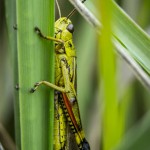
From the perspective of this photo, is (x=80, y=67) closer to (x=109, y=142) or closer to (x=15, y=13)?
(x=15, y=13)

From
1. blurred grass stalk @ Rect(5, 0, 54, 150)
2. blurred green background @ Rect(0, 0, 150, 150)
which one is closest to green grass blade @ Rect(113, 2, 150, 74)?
blurred grass stalk @ Rect(5, 0, 54, 150)

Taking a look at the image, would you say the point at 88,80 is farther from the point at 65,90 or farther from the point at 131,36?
the point at 131,36

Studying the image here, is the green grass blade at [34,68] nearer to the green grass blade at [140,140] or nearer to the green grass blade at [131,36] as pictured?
the green grass blade at [131,36]

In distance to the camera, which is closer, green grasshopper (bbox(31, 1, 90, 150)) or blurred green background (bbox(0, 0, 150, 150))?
green grasshopper (bbox(31, 1, 90, 150))

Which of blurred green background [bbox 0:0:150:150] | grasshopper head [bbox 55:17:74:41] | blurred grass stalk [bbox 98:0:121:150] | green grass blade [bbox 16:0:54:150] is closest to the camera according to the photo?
blurred grass stalk [bbox 98:0:121:150]

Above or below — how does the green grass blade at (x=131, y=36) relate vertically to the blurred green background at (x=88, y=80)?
below

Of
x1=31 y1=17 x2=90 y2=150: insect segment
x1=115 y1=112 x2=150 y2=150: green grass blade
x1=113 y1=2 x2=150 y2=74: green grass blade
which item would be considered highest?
x1=31 y1=17 x2=90 y2=150: insect segment

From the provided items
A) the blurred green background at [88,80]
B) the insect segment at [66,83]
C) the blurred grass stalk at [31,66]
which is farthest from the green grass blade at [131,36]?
the blurred green background at [88,80]

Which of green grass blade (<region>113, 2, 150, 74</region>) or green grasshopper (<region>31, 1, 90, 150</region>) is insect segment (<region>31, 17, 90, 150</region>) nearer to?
green grasshopper (<region>31, 1, 90, 150</region>)
